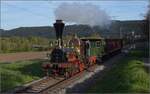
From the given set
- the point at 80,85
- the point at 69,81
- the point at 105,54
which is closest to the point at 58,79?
the point at 69,81

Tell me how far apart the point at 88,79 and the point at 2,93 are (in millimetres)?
6935

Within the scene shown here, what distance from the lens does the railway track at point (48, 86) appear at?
60.2 ft

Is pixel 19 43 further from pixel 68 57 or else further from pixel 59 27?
pixel 59 27

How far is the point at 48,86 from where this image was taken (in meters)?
20.0

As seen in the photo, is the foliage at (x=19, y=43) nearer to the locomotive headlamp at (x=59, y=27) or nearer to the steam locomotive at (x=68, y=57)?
the steam locomotive at (x=68, y=57)

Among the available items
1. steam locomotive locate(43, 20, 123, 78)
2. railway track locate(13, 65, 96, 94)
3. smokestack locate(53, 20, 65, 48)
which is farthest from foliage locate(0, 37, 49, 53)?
railway track locate(13, 65, 96, 94)

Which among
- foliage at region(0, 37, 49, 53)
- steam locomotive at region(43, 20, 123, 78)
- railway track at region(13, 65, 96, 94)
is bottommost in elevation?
railway track at region(13, 65, 96, 94)

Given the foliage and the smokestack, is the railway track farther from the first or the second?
the foliage

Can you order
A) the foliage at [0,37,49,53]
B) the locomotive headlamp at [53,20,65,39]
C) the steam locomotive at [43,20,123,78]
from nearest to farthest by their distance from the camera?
the locomotive headlamp at [53,20,65,39], the steam locomotive at [43,20,123,78], the foliage at [0,37,49,53]

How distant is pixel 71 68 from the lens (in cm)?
2430

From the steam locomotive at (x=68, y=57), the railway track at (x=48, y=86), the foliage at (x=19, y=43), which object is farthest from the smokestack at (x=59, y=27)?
the foliage at (x=19, y=43)

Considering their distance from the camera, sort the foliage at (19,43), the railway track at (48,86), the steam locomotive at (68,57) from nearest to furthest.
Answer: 1. the railway track at (48,86)
2. the steam locomotive at (68,57)
3. the foliage at (19,43)

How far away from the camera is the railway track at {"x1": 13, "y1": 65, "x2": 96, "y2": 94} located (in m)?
18.3

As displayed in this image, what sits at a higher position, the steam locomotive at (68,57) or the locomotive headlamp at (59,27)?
the locomotive headlamp at (59,27)
